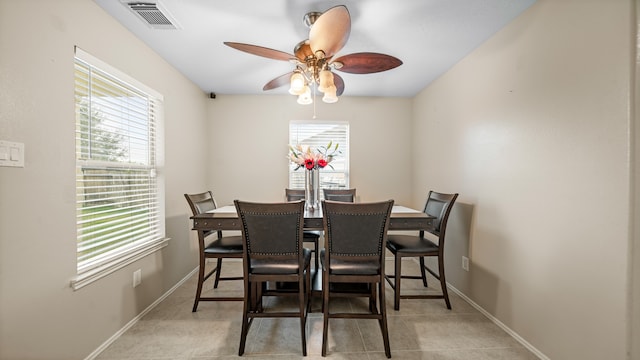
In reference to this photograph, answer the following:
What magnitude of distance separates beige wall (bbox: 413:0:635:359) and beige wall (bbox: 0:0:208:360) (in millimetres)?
2895

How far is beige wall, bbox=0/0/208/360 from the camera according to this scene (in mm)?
1240

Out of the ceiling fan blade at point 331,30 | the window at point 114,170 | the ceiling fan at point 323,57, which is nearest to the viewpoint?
the ceiling fan blade at point 331,30

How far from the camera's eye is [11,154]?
1239 millimetres

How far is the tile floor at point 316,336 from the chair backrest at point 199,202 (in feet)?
2.91

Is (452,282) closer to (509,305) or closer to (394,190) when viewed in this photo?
(509,305)

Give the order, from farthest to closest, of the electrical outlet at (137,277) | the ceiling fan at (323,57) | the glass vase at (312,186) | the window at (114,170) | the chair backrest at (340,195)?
the chair backrest at (340,195) → the glass vase at (312,186) → the electrical outlet at (137,277) → the window at (114,170) → the ceiling fan at (323,57)

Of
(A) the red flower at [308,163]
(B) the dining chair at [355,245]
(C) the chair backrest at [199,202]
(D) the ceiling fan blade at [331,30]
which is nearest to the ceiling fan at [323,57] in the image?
(D) the ceiling fan blade at [331,30]

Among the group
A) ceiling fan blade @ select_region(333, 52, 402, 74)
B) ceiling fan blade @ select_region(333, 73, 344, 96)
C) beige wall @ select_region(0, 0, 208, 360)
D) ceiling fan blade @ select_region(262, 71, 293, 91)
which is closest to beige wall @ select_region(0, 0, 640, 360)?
beige wall @ select_region(0, 0, 208, 360)

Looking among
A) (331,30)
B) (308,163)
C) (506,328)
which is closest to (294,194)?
(308,163)

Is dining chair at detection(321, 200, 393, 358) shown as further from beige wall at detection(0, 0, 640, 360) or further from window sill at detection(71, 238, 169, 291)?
window sill at detection(71, 238, 169, 291)

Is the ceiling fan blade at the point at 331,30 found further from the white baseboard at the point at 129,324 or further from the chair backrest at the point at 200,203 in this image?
the white baseboard at the point at 129,324

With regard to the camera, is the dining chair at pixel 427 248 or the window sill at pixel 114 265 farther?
the dining chair at pixel 427 248

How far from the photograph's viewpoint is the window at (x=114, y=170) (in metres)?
1.69

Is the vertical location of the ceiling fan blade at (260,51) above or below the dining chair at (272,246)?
above
